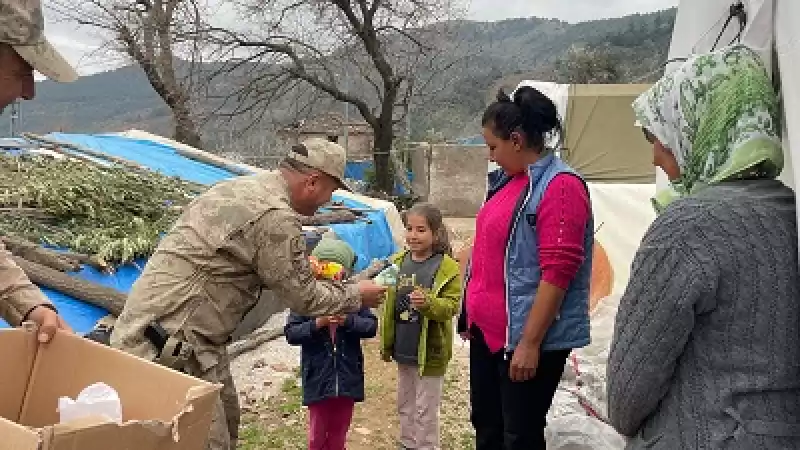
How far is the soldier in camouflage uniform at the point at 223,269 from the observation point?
8.70ft

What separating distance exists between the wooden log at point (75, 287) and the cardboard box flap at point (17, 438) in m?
3.96

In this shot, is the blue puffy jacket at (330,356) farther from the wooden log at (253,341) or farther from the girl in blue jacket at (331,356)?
the wooden log at (253,341)

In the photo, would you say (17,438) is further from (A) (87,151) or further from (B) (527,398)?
(A) (87,151)

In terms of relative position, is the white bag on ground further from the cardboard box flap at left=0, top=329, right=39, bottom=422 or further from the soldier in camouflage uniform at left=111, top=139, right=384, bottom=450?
the cardboard box flap at left=0, top=329, right=39, bottom=422

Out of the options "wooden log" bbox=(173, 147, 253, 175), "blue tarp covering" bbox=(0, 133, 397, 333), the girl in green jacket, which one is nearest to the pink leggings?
the girl in green jacket

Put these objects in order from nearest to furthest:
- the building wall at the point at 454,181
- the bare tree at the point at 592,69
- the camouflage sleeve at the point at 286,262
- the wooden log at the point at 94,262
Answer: the camouflage sleeve at the point at 286,262 < the wooden log at the point at 94,262 < the building wall at the point at 454,181 < the bare tree at the point at 592,69

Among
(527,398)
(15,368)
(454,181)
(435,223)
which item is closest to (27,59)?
(15,368)

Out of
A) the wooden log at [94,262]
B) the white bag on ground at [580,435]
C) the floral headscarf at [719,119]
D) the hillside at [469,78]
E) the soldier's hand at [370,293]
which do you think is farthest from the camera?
the hillside at [469,78]

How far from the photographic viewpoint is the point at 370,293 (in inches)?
125

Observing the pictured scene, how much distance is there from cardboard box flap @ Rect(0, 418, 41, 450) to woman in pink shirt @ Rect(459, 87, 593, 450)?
1719mm

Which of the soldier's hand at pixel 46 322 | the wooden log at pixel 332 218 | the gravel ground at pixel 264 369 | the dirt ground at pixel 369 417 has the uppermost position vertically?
the soldier's hand at pixel 46 322

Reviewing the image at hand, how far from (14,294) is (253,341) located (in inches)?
155

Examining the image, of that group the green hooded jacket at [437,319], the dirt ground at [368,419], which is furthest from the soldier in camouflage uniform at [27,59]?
the dirt ground at [368,419]

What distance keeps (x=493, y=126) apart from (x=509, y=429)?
1123mm
